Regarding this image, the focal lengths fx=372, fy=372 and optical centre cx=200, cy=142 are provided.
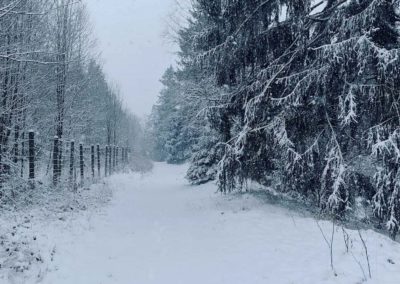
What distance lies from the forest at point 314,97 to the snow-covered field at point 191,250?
134 centimetres

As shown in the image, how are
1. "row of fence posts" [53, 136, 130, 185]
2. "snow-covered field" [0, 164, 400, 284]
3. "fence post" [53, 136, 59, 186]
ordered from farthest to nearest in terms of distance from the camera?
"row of fence posts" [53, 136, 130, 185]
"fence post" [53, 136, 59, 186]
"snow-covered field" [0, 164, 400, 284]

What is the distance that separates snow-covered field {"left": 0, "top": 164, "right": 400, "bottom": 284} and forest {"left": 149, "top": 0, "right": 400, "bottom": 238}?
1.34 m

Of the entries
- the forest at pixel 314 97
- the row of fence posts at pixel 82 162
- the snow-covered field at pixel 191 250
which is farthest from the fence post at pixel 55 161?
the forest at pixel 314 97

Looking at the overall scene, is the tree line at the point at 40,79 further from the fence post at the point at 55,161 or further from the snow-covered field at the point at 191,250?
the snow-covered field at the point at 191,250

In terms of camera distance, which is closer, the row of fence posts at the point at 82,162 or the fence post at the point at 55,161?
the fence post at the point at 55,161

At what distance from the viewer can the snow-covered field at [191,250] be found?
17.8ft

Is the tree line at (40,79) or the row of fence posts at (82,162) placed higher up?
the tree line at (40,79)

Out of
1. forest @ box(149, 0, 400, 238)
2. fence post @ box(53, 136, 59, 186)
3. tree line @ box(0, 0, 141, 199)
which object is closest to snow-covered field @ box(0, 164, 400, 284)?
forest @ box(149, 0, 400, 238)

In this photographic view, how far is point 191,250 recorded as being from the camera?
7223 millimetres

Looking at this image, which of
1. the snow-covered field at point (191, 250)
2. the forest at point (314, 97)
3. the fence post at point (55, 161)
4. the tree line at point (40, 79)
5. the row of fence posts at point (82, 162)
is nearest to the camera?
the snow-covered field at point (191, 250)

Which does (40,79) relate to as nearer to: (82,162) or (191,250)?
(82,162)

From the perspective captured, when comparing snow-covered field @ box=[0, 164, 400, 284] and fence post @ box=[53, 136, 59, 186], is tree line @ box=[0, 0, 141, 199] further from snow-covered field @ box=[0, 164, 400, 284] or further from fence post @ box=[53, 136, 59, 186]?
snow-covered field @ box=[0, 164, 400, 284]

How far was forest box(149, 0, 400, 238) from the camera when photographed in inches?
321

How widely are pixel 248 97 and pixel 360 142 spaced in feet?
11.3
